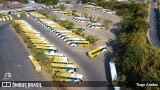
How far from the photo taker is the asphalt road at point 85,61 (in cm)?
2570

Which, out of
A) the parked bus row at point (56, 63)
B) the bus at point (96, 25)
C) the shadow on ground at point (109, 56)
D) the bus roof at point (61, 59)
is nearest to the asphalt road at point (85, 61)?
the shadow on ground at point (109, 56)

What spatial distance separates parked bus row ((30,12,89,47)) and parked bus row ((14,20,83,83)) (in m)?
3.11

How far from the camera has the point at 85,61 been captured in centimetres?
2919

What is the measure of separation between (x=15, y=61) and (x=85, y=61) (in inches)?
361

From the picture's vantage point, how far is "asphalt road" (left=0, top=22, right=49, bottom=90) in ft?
81.9

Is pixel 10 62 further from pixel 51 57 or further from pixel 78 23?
pixel 78 23

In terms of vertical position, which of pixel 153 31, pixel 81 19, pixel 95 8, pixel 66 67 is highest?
pixel 95 8

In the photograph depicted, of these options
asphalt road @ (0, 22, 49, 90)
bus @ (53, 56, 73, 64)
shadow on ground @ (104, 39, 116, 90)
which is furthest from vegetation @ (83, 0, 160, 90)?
asphalt road @ (0, 22, 49, 90)

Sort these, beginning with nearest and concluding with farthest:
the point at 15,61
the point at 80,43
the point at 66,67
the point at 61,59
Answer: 1. the point at 66,67
2. the point at 61,59
3. the point at 15,61
4. the point at 80,43

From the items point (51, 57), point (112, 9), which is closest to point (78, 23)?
point (112, 9)

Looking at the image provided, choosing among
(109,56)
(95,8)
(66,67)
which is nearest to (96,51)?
(109,56)

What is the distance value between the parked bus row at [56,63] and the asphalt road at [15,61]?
1.00 meters

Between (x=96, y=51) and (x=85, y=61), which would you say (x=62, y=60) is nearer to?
(x=85, y=61)

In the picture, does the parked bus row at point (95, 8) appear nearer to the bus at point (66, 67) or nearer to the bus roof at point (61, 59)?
the bus roof at point (61, 59)
